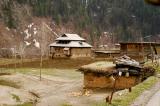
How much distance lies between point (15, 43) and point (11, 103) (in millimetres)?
82292

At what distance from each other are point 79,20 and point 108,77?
122 meters

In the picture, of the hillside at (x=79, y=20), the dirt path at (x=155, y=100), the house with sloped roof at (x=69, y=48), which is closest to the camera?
the dirt path at (x=155, y=100)

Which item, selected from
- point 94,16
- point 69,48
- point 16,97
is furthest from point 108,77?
point 94,16

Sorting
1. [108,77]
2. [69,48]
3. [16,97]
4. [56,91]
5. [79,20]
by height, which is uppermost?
[79,20]

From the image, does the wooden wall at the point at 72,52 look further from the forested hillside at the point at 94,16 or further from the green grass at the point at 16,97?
the green grass at the point at 16,97

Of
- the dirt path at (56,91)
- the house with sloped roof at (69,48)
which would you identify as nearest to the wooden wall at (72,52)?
the house with sloped roof at (69,48)

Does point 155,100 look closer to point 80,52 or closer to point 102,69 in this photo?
point 102,69

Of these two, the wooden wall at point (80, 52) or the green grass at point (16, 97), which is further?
the wooden wall at point (80, 52)

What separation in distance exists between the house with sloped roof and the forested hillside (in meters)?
34.5

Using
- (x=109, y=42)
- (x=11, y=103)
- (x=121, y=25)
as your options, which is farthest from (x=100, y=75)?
(x=121, y=25)

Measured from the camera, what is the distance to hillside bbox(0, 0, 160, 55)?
11238 centimetres

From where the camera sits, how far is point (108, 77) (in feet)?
95.2

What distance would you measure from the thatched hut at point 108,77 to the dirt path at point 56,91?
1.39 m

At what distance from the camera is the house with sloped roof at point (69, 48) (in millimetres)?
77956
